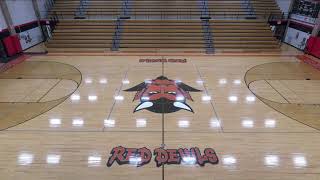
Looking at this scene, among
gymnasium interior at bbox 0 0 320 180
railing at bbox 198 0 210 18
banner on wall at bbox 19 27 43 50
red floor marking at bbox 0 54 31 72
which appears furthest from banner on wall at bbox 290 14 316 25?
banner on wall at bbox 19 27 43 50

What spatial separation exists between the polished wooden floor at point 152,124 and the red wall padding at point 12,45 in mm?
2440

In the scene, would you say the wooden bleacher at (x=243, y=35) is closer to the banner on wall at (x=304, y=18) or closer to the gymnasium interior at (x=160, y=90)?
the gymnasium interior at (x=160, y=90)

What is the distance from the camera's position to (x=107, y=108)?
741 cm

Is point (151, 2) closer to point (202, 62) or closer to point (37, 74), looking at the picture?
point (202, 62)

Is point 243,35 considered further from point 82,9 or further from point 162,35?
point 82,9

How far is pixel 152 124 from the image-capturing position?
6.52 m

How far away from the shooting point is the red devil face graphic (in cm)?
739

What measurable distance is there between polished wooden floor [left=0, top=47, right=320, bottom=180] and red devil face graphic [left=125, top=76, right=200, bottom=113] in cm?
28

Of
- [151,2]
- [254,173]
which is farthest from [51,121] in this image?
[151,2]

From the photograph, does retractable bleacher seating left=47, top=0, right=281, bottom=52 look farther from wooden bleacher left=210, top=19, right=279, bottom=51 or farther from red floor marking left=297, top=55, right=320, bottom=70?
red floor marking left=297, top=55, right=320, bottom=70

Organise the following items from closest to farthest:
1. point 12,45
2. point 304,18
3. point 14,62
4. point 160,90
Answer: point 160,90
point 14,62
point 12,45
point 304,18

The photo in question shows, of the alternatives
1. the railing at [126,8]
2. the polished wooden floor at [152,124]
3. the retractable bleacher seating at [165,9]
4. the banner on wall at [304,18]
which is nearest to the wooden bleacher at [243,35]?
the banner on wall at [304,18]

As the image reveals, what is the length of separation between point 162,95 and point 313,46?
947 cm

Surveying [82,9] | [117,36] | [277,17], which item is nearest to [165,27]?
[117,36]
